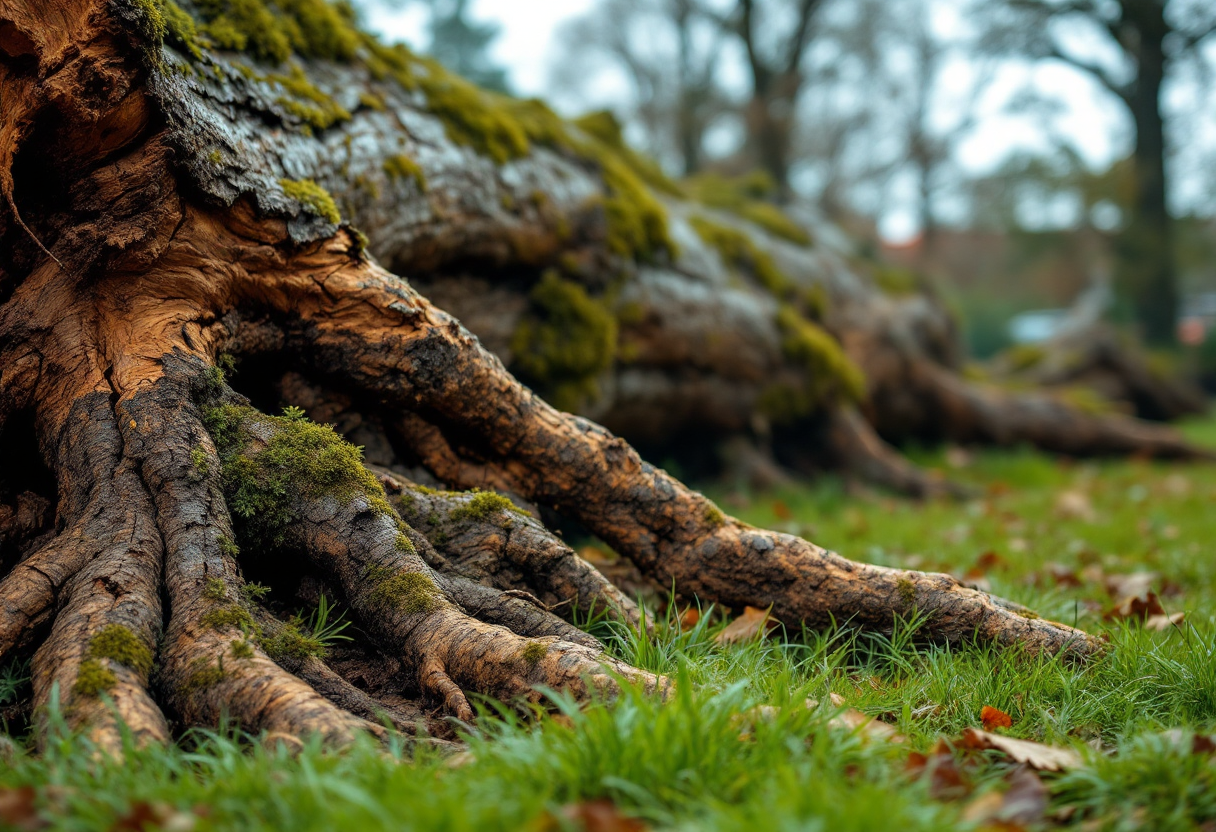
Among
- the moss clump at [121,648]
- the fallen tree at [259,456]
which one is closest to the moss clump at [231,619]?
the fallen tree at [259,456]

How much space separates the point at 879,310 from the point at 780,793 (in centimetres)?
877

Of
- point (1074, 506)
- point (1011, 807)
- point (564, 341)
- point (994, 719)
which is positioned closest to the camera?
point (1011, 807)

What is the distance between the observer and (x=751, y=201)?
33.0ft

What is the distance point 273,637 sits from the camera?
210 cm

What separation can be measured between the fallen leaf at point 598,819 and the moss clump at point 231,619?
1.10 metres

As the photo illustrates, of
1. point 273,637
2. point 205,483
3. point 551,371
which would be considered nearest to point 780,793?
point 273,637

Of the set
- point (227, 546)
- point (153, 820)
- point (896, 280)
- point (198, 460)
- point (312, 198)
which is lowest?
point (153, 820)

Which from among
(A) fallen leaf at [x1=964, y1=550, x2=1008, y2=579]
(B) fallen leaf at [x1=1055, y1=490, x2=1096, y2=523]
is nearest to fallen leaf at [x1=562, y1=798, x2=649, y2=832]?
(A) fallen leaf at [x1=964, y1=550, x2=1008, y2=579]

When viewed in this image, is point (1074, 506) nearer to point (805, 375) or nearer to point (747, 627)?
point (805, 375)

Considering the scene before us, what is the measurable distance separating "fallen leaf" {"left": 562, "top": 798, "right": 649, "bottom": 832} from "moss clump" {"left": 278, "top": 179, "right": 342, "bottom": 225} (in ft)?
7.43

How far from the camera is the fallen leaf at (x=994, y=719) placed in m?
2.16

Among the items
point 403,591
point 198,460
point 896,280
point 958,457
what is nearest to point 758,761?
point 403,591

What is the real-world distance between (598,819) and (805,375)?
20.8 feet

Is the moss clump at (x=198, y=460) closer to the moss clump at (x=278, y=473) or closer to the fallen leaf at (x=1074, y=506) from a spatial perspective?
the moss clump at (x=278, y=473)
